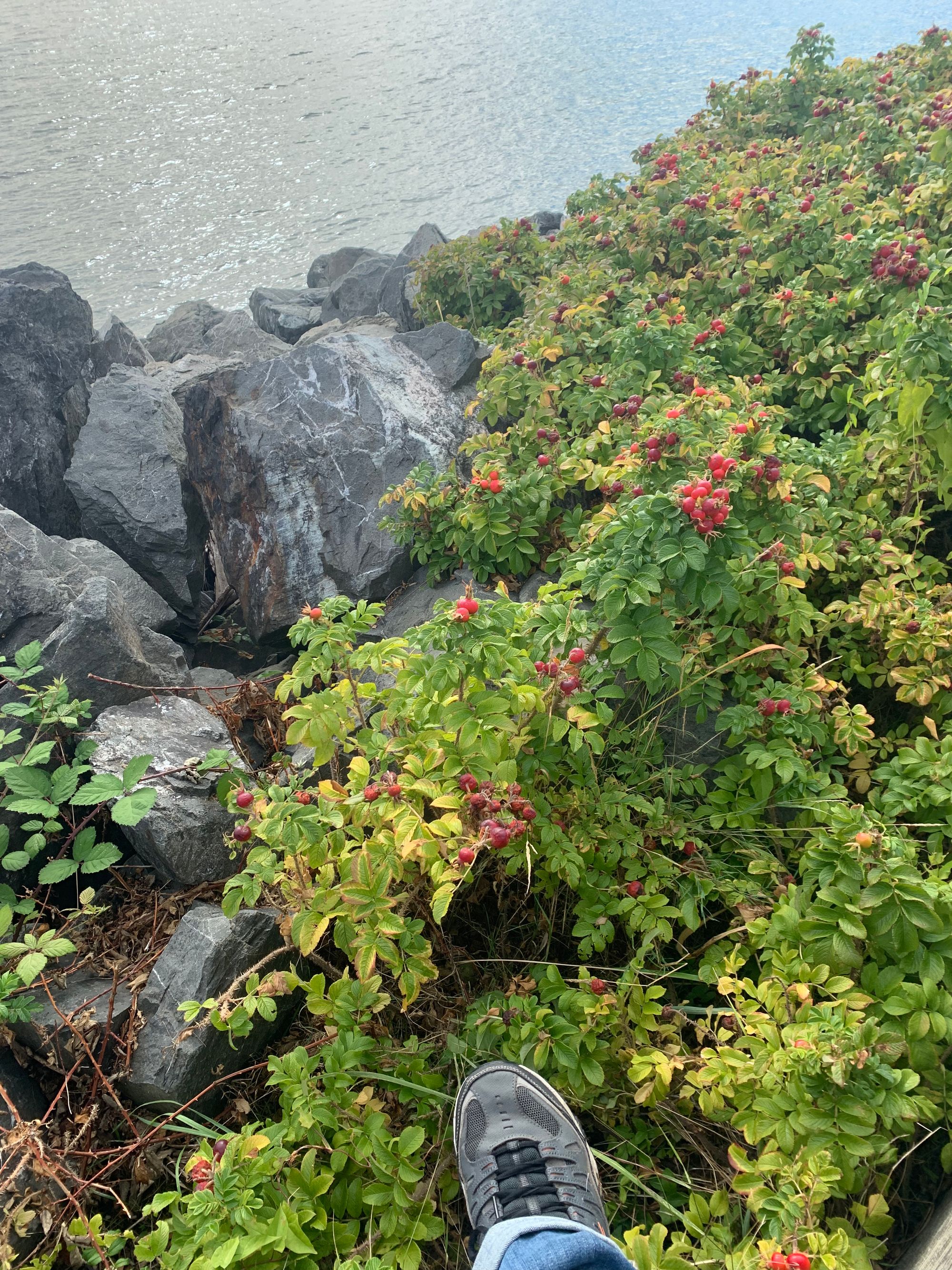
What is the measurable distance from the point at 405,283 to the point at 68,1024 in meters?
5.77

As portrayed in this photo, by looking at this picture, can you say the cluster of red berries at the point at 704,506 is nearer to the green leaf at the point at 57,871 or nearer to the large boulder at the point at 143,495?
the green leaf at the point at 57,871

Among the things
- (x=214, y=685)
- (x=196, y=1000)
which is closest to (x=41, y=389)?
(x=214, y=685)

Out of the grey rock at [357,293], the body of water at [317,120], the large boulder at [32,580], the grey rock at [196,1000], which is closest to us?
the grey rock at [196,1000]

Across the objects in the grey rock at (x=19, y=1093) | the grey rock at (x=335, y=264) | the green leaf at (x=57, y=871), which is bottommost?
the grey rock at (x=19, y=1093)

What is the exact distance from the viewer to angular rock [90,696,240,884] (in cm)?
247

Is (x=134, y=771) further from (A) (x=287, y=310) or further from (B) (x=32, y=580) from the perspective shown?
(A) (x=287, y=310)

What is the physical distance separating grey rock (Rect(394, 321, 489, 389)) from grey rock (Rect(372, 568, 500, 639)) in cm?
144

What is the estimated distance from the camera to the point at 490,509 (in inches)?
125

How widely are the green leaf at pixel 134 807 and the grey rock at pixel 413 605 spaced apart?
4.21 ft

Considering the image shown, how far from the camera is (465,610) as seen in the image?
183 centimetres

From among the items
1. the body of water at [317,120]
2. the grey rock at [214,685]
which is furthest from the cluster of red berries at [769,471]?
the body of water at [317,120]

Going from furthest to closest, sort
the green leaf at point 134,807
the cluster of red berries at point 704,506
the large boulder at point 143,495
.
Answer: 1. the large boulder at point 143,495
2. the green leaf at point 134,807
3. the cluster of red berries at point 704,506

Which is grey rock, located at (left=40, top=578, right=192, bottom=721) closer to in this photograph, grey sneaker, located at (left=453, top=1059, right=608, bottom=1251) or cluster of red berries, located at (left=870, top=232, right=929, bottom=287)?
grey sneaker, located at (left=453, top=1059, right=608, bottom=1251)

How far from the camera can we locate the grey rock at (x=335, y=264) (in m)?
8.16
